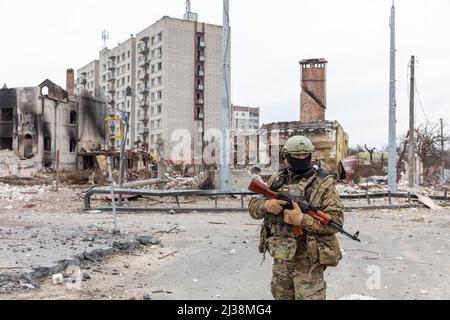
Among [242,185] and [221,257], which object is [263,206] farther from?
[242,185]

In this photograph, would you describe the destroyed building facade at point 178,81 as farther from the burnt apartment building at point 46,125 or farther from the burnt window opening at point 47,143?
the burnt window opening at point 47,143

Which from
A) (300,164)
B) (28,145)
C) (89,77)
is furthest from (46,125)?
(89,77)

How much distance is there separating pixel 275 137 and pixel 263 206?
3032cm

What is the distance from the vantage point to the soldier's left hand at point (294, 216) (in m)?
3.43

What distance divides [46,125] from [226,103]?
28.1 metres

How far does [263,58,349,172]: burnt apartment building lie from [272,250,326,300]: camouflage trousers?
2656 cm

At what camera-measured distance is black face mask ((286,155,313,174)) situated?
374 centimetres

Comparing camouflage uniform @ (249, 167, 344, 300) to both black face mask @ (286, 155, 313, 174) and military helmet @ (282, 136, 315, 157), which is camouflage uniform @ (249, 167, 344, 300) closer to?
black face mask @ (286, 155, 313, 174)

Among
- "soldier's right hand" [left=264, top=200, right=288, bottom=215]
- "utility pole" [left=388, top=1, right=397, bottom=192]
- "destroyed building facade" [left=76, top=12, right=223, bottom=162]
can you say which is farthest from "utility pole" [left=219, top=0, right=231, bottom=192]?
"destroyed building facade" [left=76, top=12, right=223, bottom=162]

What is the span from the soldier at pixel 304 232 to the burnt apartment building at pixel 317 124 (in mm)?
26431

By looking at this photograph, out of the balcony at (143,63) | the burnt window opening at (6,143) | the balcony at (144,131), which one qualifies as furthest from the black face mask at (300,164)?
the balcony at (143,63)

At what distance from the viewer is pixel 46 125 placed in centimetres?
4094

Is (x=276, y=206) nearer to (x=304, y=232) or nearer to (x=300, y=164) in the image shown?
(x=304, y=232)
